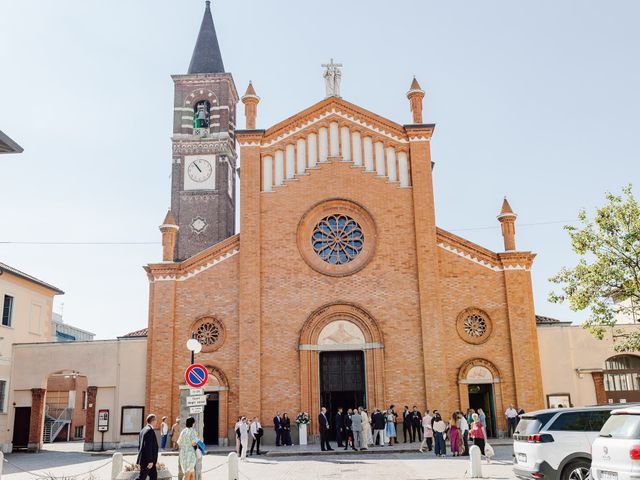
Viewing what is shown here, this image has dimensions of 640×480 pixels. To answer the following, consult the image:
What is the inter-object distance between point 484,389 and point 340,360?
6025 mm

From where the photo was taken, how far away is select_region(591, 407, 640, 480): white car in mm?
9188

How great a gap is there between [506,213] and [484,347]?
19.1ft

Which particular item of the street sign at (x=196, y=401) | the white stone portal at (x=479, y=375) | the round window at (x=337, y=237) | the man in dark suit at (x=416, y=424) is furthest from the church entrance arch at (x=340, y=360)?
the street sign at (x=196, y=401)

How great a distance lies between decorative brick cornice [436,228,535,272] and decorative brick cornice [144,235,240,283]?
8924 mm

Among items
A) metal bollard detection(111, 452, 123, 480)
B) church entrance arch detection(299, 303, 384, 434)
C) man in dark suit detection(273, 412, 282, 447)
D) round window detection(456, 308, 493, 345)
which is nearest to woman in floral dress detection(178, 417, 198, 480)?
metal bollard detection(111, 452, 123, 480)

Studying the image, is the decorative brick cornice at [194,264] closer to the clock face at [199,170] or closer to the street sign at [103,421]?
the street sign at [103,421]

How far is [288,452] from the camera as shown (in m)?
22.0

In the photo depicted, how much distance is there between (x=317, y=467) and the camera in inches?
714

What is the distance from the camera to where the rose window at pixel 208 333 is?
26.6 meters

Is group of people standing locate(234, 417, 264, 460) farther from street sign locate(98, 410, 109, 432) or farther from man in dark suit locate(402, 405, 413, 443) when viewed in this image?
street sign locate(98, 410, 109, 432)

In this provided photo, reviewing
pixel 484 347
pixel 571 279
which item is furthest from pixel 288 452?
pixel 571 279

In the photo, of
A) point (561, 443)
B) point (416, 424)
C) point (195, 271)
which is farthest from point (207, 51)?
point (561, 443)

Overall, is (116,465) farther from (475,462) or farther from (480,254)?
(480,254)

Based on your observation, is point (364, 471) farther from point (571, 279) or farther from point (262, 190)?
point (262, 190)
